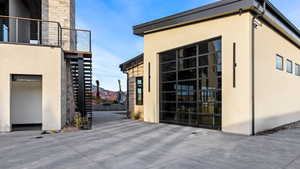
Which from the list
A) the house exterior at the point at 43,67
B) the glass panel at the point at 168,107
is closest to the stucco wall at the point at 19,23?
the house exterior at the point at 43,67

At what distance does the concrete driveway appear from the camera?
14.1 ft

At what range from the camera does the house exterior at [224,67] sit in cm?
765

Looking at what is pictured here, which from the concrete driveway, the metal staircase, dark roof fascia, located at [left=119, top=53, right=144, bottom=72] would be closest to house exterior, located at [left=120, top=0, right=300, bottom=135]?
dark roof fascia, located at [left=119, top=53, right=144, bottom=72]

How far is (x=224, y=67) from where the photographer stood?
8.20 m

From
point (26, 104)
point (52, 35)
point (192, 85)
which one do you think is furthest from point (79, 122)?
point (192, 85)

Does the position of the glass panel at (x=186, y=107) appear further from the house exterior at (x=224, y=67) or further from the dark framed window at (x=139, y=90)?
the dark framed window at (x=139, y=90)

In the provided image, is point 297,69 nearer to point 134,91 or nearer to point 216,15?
point 216,15

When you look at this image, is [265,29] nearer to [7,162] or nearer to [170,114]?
[170,114]

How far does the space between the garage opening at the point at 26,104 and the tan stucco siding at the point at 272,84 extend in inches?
387

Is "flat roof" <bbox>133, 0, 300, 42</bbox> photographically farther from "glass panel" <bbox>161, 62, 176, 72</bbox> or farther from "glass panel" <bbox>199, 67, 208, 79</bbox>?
"glass panel" <bbox>199, 67, 208, 79</bbox>

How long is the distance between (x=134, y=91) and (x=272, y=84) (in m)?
7.95

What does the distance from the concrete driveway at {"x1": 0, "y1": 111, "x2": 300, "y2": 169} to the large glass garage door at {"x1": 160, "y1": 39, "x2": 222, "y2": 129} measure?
1.76m

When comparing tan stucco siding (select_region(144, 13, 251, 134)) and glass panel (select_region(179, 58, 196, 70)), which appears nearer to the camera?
tan stucco siding (select_region(144, 13, 251, 134))

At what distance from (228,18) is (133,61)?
23.1 feet
